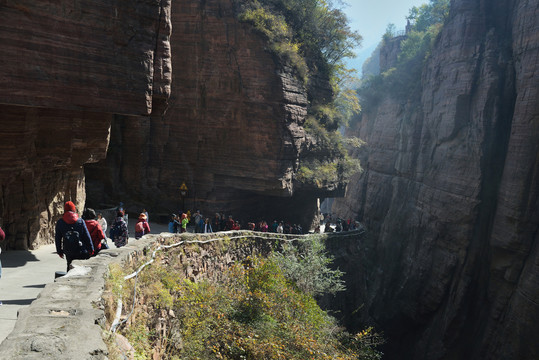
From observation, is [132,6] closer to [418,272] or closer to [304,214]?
[304,214]

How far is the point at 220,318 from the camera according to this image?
8.41m

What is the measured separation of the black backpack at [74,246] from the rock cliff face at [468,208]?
17.7 m

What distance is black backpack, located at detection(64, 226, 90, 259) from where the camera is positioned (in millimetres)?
6219

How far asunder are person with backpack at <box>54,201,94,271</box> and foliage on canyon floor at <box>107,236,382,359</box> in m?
0.72

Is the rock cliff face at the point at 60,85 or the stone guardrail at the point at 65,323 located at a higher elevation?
the rock cliff face at the point at 60,85

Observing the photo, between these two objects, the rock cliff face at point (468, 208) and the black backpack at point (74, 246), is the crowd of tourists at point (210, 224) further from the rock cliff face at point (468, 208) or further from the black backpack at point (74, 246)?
the black backpack at point (74, 246)

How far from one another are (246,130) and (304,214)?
8617 millimetres

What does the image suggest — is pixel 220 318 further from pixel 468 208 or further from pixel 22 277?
pixel 468 208

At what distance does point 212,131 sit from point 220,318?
14.3 metres

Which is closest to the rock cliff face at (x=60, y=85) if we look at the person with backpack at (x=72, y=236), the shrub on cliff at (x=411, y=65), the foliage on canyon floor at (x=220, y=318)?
the person with backpack at (x=72, y=236)

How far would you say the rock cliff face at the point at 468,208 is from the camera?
20.3 m

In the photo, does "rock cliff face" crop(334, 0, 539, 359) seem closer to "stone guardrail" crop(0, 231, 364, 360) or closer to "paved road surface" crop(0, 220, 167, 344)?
"paved road surface" crop(0, 220, 167, 344)

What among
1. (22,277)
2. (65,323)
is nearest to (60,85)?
(22,277)

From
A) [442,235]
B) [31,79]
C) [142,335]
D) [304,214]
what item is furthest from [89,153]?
[442,235]
